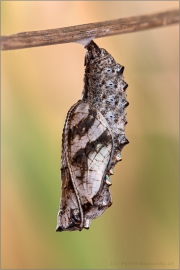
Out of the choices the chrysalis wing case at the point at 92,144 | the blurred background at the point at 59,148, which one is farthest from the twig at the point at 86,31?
the blurred background at the point at 59,148

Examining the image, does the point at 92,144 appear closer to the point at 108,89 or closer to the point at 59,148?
the point at 108,89

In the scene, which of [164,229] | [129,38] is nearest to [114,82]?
[129,38]

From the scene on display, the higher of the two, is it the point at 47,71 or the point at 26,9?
the point at 26,9

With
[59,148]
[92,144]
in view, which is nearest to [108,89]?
[92,144]

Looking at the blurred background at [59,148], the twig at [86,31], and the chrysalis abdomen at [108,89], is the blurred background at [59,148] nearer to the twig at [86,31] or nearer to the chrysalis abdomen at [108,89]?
the chrysalis abdomen at [108,89]

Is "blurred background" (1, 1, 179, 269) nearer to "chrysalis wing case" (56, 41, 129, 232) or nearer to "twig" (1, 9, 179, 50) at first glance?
"chrysalis wing case" (56, 41, 129, 232)

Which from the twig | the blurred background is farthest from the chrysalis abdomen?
the blurred background

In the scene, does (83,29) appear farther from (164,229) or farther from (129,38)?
(164,229)
